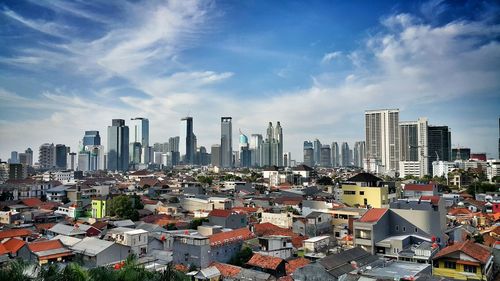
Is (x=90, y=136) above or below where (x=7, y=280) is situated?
above

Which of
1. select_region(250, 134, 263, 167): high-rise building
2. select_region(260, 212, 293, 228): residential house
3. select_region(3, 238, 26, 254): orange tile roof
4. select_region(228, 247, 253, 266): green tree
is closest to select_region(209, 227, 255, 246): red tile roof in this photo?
select_region(228, 247, 253, 266): green tree

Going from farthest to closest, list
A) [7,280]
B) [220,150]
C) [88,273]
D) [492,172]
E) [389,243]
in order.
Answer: [220,150]
[492,172]
[389,243]
[88,273]
[7,280]

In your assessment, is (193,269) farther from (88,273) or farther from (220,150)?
(220,150)

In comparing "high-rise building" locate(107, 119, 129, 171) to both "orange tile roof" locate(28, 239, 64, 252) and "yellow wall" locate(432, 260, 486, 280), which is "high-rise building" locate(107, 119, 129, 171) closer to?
"orange tile roof" locate(28, 239, 64, 252)

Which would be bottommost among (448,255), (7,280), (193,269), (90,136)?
(193,269)

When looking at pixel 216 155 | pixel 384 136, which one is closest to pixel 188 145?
pixel 216 155

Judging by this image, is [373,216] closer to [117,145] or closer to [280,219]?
[280,219]

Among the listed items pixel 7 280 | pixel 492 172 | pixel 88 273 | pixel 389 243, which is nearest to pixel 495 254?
pixel 389 243
